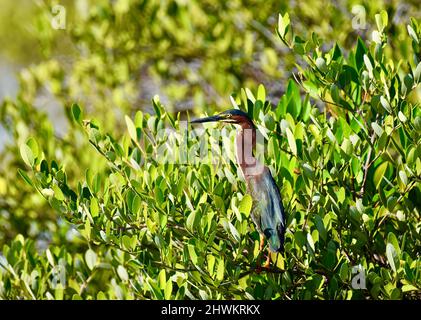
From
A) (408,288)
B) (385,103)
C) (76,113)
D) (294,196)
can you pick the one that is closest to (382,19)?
(385,103)

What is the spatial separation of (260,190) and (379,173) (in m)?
0.61

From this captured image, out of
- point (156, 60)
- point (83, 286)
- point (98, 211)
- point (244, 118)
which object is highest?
point (156, 60)

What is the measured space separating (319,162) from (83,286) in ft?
5.50

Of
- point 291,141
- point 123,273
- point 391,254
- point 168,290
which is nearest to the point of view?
point 391,254

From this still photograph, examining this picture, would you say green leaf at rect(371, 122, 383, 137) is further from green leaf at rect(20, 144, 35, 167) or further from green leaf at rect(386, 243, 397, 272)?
green leaf at rect(20, 144, 35, 167)

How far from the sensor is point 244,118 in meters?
3.00

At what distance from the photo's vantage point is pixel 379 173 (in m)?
3.28

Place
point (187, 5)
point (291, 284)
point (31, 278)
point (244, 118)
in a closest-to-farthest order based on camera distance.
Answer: point (244, 118)
point (291, 284)
point (31, 278)
point (187, 5)

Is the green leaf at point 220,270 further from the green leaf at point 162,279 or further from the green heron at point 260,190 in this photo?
the green leaf at point 162,279

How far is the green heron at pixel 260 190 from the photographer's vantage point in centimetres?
291

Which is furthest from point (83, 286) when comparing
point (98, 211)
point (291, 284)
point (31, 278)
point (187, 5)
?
point (187, 5)

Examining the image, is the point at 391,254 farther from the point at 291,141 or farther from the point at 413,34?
the point at 413,34
